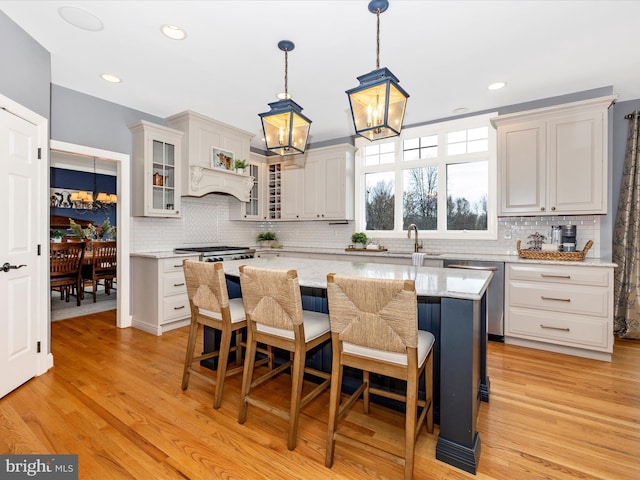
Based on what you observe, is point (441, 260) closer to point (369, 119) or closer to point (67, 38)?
point (369, 119)

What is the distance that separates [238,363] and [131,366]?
101 centimetres

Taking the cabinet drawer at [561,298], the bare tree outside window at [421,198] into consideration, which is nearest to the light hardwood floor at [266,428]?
the cabinet drawer at [561,298]

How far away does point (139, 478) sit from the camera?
1.60 meters

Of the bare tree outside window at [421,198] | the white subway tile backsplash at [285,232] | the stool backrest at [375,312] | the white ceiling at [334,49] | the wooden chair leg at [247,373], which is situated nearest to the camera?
the stool backrest at [375,312]

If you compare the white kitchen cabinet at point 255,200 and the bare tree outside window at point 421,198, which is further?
the white kitchen cabinet at point 255,200

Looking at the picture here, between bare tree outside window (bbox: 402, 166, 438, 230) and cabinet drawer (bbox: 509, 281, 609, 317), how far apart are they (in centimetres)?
145

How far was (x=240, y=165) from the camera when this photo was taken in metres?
4.94

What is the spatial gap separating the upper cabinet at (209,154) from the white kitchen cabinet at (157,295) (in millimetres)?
1100

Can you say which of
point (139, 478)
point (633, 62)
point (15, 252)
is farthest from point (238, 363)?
point (633, 62)

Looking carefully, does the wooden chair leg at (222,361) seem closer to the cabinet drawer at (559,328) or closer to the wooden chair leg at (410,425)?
the wooden chair leg at (410,425)

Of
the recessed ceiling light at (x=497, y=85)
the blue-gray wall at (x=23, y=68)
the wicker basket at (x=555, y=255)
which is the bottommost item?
the wicker basket at (x=555, y=255)

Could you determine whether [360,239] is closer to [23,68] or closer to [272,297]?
[272,297]

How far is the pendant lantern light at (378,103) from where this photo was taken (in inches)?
73.6

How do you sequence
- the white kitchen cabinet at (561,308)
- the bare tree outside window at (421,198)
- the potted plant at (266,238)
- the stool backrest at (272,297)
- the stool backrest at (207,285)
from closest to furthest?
1. the stool backrest at (272,297)
2. the stool backrest at (207,285)
3. the white kitchen cabinet at (561,308)
4. the bare tree outside window at (421,198)
5. the potted plant at (266,238)
